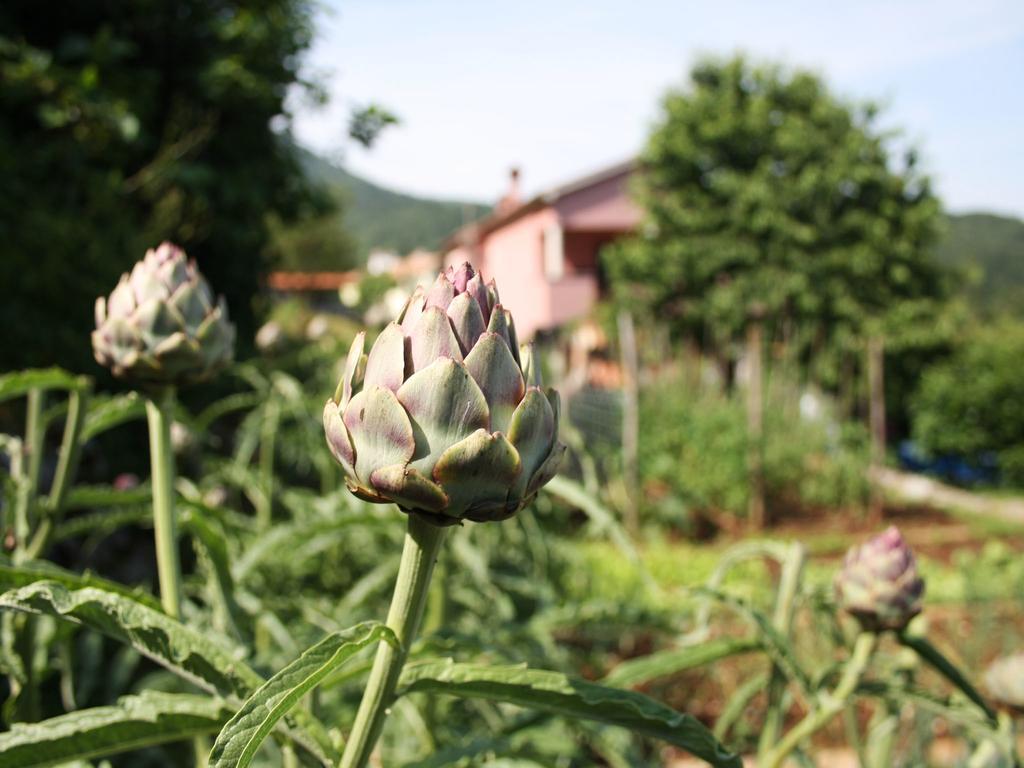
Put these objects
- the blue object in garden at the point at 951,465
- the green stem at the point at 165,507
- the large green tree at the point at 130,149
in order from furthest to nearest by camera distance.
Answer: the blue object in garden at the point at 951,465
the large green tree at the point at 130,149
the green stem at the point at 165,507

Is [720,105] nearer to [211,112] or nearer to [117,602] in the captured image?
[211,112]

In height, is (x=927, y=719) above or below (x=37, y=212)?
below

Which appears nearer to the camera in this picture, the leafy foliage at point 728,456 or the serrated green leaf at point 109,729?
the serrated green leaf at point 109,729

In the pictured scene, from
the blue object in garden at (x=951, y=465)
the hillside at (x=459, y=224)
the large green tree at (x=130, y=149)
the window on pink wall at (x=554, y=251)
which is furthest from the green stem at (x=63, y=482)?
the window on pink wall at (x=554, y=251)

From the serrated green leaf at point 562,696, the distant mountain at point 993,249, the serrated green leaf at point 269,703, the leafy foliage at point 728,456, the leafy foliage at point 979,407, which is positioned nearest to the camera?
the serrated green leaf at point 269,703

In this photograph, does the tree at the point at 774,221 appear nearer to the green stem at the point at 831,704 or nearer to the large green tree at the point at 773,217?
the large green tree at the point at 773,217

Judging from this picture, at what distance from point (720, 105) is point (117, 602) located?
11.2 metres

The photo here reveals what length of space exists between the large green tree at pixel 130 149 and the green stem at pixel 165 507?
175 cm

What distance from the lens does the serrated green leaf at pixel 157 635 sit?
0.45 meters

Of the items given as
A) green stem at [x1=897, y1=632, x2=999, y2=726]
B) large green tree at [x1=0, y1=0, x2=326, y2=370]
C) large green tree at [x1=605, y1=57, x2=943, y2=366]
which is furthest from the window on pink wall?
green stem at [x1=897, y1=632, x2=999, y2=726]

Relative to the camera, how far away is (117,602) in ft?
1.55

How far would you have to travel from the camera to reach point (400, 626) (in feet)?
1.46

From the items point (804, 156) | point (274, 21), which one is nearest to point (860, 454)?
point (274, 21)

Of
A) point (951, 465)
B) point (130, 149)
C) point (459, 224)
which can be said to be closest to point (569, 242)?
point (951, 465)
